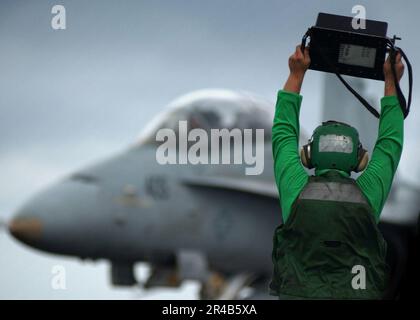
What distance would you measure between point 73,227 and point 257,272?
276 centimetres

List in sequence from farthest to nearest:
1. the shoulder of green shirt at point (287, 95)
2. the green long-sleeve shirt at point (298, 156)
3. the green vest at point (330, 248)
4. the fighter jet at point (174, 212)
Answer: the fighter jet at point (174, 212) → the shoulder of green shirt at point (287, 95) → the green long-sleeve shirt at point (298, 156) → the green vest at point (330, 248)

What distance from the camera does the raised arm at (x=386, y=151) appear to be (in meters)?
2.25

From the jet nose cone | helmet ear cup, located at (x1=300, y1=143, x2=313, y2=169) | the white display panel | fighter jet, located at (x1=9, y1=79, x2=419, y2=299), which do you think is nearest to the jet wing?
Result: fighter jet, located at (x1=9, y1=79, x2=419, y2=299)

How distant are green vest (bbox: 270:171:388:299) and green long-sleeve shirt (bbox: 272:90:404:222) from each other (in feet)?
0.16

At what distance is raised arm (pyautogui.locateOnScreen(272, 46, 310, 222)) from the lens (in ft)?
7.29

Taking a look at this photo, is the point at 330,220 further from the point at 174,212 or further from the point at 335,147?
the point at 174,212

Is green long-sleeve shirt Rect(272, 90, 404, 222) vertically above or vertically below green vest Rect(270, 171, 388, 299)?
above

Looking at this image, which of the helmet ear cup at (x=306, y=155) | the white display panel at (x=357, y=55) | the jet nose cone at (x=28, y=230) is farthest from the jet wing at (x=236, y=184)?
the helmet ear cup at (x=306, y=155)

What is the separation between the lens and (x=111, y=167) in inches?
357

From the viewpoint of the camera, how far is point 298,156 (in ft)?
7.48

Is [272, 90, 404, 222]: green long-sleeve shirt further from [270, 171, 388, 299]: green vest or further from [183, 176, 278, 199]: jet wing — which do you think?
[183, 176, 278, 199]: jet wing

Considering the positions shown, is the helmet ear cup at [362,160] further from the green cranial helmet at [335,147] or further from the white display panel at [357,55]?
the white display panel at [357,55]

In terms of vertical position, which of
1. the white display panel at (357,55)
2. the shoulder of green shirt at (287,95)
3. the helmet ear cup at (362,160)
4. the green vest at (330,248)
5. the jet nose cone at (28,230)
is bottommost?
the jet nose cone at (28,230)
